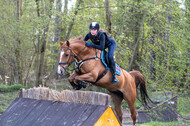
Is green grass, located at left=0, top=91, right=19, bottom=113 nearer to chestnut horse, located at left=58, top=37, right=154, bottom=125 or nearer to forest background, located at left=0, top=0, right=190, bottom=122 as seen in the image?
forest background, located at left=0, top=0, right=190, bottom=122

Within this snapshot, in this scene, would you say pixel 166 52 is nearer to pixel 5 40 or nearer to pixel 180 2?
pixel 180 2

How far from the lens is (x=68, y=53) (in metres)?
6.30

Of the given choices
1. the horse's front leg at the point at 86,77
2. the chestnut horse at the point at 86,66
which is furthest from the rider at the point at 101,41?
the horse's front leg at the point at 86,77

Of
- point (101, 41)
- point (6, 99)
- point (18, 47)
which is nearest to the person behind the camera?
point (101, 41)

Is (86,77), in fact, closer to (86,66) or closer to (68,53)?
(86,66)

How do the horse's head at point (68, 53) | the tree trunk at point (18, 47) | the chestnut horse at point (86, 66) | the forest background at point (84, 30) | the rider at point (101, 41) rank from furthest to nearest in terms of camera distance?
the tree trunk at point (18, 47), the forest background at point (84, 30), the rider at point (101, 41), the chestnut horse at point (86, 66), the horse's head at point (68, 53)

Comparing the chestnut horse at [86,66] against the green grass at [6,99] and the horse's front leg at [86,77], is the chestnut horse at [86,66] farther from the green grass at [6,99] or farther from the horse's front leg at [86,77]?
the green grass at [6,99]

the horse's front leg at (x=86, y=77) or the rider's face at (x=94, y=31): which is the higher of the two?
the rider's face at (x=94, y=31)

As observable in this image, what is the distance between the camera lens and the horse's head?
614 centimetres

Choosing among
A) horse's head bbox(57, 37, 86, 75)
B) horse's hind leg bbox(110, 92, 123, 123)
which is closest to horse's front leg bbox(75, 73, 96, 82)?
horse's head bbox(57, 37, 86, 75)

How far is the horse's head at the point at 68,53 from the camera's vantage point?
6139 mm

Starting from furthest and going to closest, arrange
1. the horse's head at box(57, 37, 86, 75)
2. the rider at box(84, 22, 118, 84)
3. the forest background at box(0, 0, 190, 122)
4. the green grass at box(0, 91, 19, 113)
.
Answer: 1. the green grass at box(0, 91, 19, 113)
2. the forest background at box(0, 0, 190, 122)
3. the rider at box(84, 22, 118, 84)
4. the horse's head at box(57, 37, 86, 75)

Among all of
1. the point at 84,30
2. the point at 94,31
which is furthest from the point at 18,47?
the point at 94,31

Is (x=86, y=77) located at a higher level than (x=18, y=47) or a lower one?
higher
